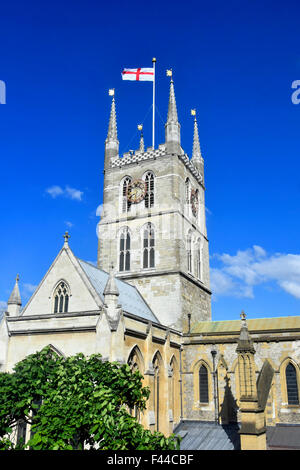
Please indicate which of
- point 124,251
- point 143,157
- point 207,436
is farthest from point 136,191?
point 207,436

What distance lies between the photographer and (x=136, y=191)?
4138 cm

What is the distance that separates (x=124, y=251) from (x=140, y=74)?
17.7 meters

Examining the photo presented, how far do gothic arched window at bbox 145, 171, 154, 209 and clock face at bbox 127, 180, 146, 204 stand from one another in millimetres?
392

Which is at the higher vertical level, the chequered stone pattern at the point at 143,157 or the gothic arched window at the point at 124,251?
the chequered stone pattern at the point at 143,157

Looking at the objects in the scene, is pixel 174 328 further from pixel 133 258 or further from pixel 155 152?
pixel 155 152

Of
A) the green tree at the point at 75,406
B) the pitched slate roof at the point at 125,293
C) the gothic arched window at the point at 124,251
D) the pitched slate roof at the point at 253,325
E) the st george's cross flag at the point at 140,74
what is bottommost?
the green tree at the point at 75,406

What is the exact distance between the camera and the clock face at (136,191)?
41.0 meters

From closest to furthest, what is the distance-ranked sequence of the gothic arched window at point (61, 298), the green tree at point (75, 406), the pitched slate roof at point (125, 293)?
the green tree at point (75, 406) < the gothic arched window at point (61, 298) < the pitched slate roof at point (125, 293)

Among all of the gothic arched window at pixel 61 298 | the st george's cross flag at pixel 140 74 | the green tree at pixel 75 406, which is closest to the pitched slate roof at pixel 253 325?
the gothic arched window at pixel 61 298

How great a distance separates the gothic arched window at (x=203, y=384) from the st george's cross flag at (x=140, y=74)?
2758 cm

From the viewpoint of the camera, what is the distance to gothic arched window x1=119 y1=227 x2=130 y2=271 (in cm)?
3950

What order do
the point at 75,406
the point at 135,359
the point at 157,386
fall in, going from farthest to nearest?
1. the point at 157,386
2. the point at 135,359
3. the point at 75,406

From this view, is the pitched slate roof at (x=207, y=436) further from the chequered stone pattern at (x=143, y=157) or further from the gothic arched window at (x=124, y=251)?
the chequered stone pattern at (x=143, y=157)

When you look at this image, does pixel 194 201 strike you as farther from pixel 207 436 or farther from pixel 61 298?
pixel 207 436
